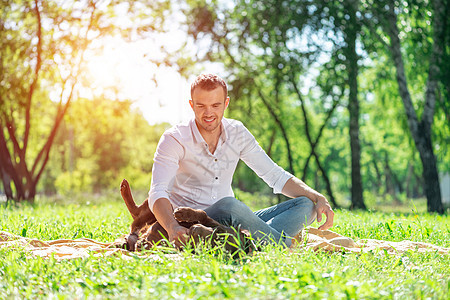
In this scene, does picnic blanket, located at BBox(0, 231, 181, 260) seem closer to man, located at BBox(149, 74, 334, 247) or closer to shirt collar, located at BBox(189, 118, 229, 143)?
man, located at BBox(149, 74, 334, 247)

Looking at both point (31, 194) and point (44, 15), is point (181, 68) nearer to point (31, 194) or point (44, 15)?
point (44, 15)

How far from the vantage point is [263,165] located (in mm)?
5137

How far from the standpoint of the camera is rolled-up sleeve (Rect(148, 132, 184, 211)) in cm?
432

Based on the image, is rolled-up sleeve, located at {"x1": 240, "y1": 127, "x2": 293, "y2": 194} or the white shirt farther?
rolled-up sleeve, located at {"x1": 240, "y1": 127, "x2": 293, "y2": 194}

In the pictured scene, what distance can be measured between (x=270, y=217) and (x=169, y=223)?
3.97 feet

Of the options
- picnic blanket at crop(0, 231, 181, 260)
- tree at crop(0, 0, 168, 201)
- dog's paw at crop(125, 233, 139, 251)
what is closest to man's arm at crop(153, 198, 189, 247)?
picnic blanket at crop(0, 231, 181, 260)

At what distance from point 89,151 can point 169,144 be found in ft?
121

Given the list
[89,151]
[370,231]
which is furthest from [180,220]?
[89,151]

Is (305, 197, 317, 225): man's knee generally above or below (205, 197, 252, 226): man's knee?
below

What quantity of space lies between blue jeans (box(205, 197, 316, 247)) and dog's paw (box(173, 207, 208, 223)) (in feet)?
0.98

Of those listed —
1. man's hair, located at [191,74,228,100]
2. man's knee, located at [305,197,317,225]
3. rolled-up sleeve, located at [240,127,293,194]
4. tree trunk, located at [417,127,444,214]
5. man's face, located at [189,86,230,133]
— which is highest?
man's hair, located at [191,74,228,100]

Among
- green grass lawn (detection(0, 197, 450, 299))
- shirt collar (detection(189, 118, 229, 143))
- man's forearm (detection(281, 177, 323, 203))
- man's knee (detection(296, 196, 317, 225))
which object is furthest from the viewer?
man's forearm (detection(281, 177, 323, 203))

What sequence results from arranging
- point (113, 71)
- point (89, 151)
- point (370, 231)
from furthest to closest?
1. point (89, 151)
2. point (113, 71)
3. point (370, 231)

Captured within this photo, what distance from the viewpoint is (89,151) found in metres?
40.2
